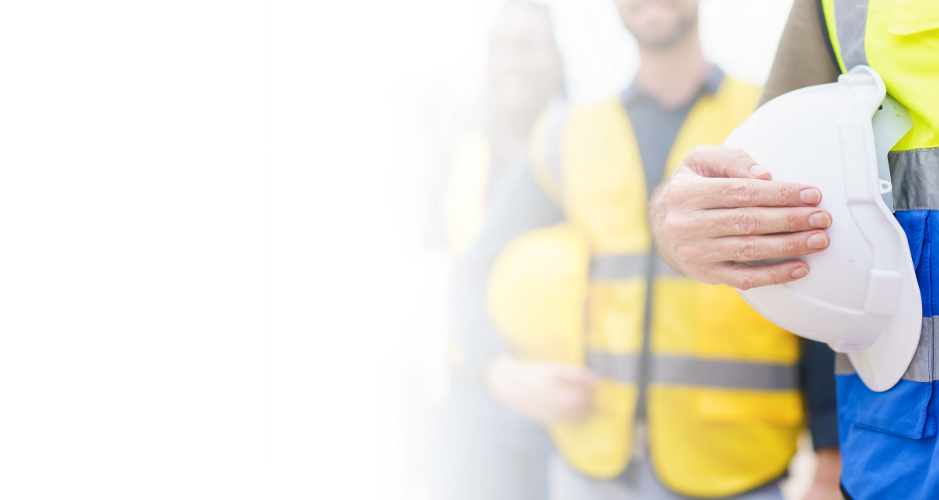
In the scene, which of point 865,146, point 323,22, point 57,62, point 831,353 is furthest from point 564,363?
point 57,62

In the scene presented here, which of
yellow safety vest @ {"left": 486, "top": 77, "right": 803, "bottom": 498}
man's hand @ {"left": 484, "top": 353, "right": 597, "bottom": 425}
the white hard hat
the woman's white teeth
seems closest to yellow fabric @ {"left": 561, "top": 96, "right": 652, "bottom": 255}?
yellow safety vest @ {"left": 486, "top": 77, "right": 803, "bottom": 498}

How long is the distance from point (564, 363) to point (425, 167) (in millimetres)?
461

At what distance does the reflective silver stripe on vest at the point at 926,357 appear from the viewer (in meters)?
0.50

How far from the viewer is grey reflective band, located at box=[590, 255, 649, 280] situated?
888 mm

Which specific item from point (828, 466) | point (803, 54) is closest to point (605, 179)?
point (803, 54)

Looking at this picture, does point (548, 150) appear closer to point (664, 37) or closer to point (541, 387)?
point (664, 37)

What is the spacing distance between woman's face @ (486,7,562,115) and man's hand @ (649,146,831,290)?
42cm

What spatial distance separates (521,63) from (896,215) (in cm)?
62

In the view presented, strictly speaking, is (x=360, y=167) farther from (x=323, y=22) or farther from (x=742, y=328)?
(x=742, y=328)

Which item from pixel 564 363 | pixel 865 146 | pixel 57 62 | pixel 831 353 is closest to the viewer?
pixel 865 146

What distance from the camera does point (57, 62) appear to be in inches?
42.3

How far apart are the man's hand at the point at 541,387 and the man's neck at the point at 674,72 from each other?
471 mm

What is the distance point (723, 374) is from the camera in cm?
84

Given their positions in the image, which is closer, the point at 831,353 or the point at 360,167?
the point at 831,353
